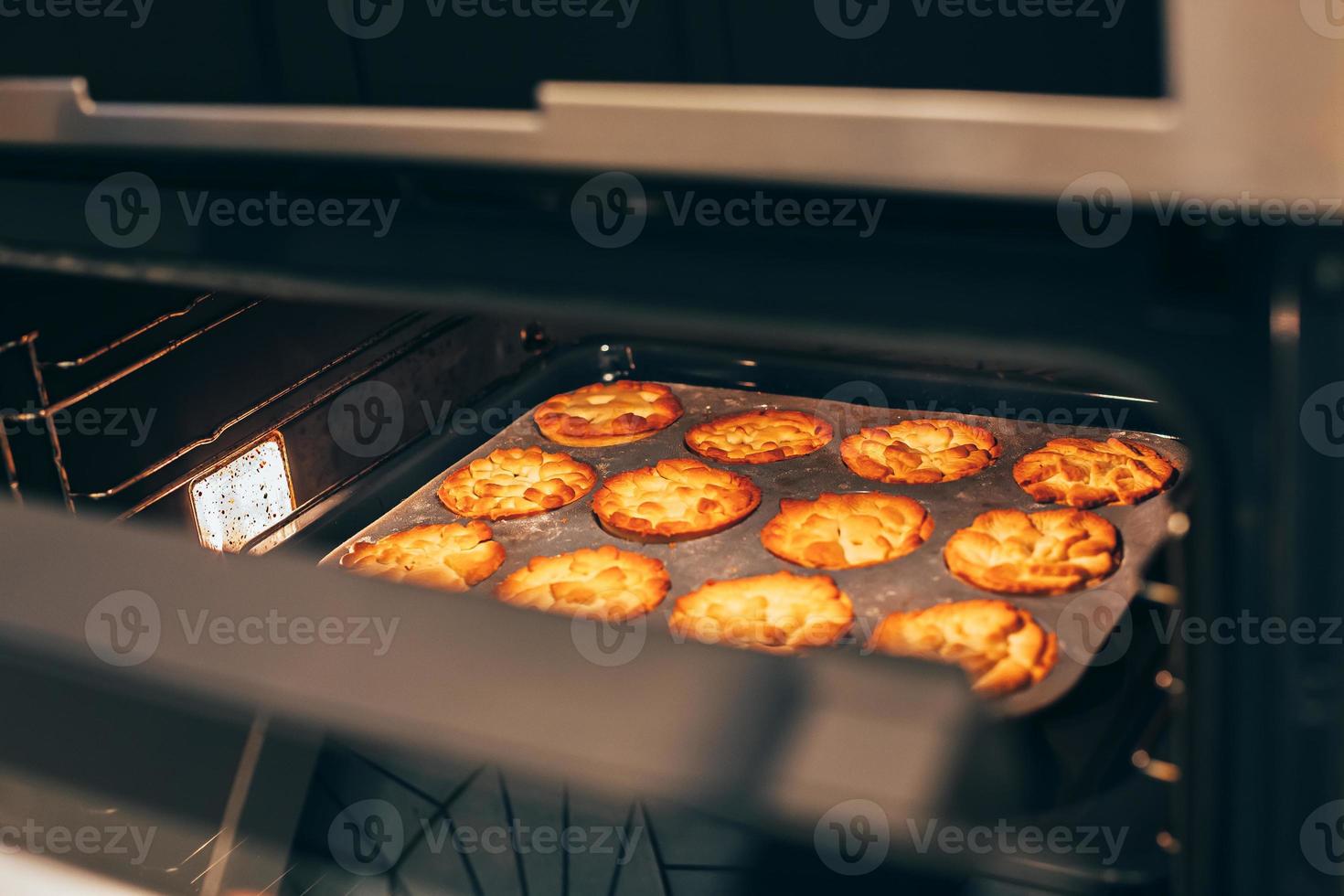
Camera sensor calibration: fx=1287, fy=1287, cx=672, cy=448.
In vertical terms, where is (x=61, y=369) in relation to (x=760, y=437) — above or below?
above

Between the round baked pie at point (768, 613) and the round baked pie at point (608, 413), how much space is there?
1.28 feet

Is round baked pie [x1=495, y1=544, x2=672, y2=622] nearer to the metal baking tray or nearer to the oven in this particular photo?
the metal baking tray

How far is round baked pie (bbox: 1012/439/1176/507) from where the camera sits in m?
1.57

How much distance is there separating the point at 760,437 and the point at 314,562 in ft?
A: 2.41

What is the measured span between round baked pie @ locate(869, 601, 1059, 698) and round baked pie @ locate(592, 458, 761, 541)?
0.29m

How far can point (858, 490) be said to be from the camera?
1.64 meters

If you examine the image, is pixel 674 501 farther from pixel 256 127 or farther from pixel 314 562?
pixel 256 127

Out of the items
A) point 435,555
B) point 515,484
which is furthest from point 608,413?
point 435,555

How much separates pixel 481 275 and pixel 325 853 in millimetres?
1014

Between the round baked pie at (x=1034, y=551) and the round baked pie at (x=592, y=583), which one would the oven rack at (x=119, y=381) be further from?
the round baked pie at (x=1034, y=551)

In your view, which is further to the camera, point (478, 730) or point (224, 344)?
point (224, 344)

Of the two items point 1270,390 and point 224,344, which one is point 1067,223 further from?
point 224,344

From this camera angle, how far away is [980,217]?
1.93 ft

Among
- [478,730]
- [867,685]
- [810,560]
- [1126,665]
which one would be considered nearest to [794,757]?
[867,685]
